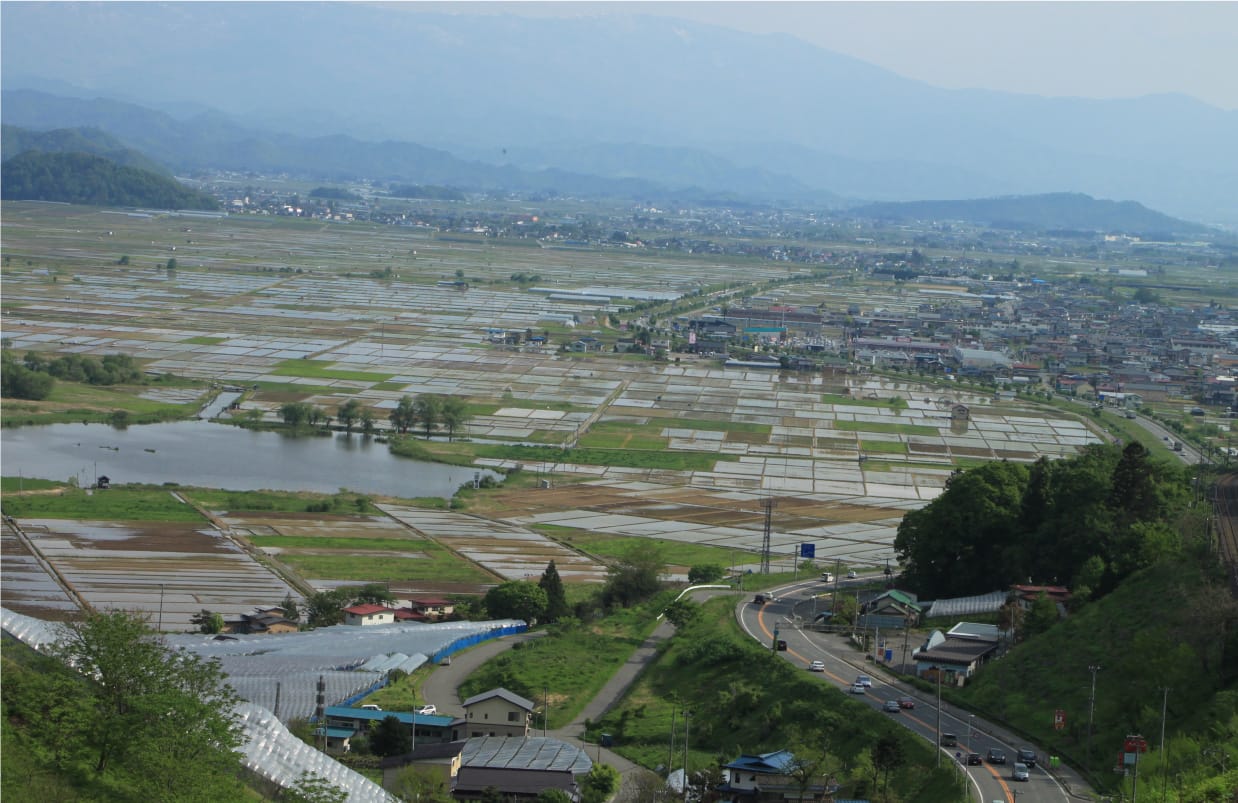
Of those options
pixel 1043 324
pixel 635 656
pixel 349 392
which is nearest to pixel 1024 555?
pixel 635 656

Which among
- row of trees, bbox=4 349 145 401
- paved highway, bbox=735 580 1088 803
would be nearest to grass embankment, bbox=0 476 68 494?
row of trees, bbox=4 349 145 401

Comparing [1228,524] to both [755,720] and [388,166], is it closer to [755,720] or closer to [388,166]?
[755,720]

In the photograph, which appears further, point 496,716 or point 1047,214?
point 1047,214

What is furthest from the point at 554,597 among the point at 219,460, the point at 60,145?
the point at 60,145

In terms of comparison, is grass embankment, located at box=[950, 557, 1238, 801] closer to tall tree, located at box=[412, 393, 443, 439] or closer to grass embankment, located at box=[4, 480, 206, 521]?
grass embankment, located at box=[4, 480, 206, 521]

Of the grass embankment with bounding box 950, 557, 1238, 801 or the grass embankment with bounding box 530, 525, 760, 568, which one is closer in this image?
the grass embankment with bounding box 950, 557, 1238, 801

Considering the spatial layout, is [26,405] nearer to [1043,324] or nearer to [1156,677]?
[1156,677]
